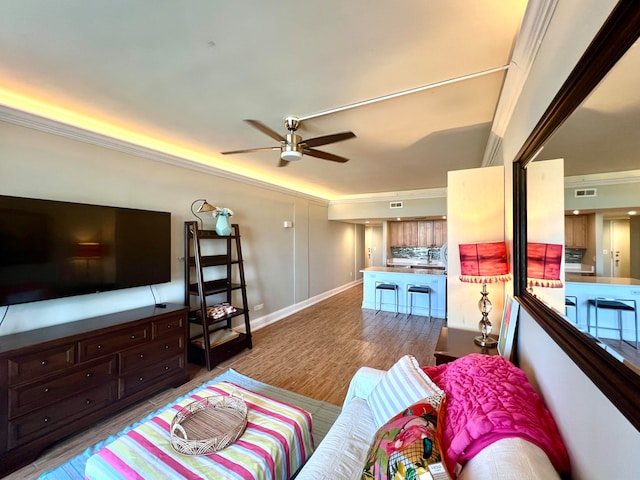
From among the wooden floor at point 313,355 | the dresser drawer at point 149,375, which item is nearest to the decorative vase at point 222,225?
the dresser drawer at point 149,375

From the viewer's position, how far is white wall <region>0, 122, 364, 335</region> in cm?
225

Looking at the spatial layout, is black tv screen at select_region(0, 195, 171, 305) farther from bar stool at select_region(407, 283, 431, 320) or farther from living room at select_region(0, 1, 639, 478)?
bar stool at select_region(407, 283, 431, 320)

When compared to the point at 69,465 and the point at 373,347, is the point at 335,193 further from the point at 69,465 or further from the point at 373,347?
the point at 69,465

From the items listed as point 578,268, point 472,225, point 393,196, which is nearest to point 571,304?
point 578,268

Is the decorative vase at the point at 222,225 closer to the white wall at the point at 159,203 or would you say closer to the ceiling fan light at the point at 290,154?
the white wall at the point at 159,203

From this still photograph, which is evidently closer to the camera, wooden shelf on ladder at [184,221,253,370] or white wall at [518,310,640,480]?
white wall at [518,310,640,480]

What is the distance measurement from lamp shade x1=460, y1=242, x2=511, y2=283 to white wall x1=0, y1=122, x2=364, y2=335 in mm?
3168

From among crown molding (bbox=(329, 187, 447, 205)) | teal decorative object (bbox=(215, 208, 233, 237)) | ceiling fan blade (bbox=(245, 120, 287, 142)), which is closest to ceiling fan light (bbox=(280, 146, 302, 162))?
ceiling fan blade (bbox=(245, 120, 287, 142))

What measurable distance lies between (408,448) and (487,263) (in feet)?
4.97

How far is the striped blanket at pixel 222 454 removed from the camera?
1269 mm

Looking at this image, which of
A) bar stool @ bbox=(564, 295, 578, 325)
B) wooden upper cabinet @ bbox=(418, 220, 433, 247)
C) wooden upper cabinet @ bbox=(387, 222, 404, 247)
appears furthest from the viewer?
wooden upper cabinet @ bbox=(387, 222, 404, 247)

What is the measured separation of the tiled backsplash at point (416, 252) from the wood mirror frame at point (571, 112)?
664cm

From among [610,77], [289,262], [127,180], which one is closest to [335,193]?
[289,262]

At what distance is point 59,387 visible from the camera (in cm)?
200
